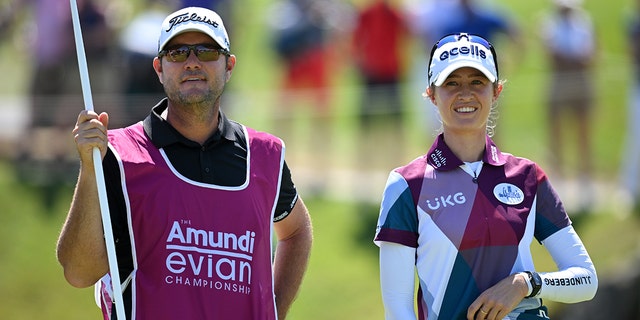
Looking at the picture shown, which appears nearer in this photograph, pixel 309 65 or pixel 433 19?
pixel 433 19

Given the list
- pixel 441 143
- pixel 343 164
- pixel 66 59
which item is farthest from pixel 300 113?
pixel 441 143

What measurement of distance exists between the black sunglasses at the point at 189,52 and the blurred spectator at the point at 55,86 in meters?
9.52

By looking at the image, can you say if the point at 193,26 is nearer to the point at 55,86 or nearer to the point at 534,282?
the point at 534,282

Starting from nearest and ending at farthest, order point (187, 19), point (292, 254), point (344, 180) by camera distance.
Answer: point (187, 19)
point (292, 254)
point (344, 180)

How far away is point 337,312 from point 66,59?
5.05 m

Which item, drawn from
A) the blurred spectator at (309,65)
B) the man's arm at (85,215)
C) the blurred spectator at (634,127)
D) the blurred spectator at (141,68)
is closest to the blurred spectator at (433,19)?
the blurred spectator at (309,65)

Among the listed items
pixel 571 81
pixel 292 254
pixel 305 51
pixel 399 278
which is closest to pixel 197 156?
pixel 292 254

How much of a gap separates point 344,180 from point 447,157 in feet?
32.9

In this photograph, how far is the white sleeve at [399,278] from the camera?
5.09 m

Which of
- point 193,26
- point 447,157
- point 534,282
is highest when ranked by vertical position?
point 193,26

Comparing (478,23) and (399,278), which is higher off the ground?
(478,23)

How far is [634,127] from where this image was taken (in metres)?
14.6

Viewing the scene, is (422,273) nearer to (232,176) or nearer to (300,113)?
(232,176)

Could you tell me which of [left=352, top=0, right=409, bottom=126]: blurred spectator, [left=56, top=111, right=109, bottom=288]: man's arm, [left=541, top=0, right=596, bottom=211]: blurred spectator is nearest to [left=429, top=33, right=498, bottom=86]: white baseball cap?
[left=56, top=111, right=109, bottom=288]: man's arm
